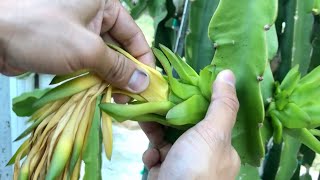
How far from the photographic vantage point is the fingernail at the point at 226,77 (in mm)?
677

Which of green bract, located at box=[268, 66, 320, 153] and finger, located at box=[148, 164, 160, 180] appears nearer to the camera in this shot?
green bract, located at box=[268, 66, 320, 153]

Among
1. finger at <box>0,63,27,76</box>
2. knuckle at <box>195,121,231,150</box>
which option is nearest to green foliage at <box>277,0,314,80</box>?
knuckle at <box>195,121,231,150</box>

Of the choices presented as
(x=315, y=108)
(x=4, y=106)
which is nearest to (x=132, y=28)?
(x=315, y=108)

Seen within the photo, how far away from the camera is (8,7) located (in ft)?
2.16

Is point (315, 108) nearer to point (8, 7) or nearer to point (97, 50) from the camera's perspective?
point (97, 50)

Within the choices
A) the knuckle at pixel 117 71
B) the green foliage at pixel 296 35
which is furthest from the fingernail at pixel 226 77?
the green foliage at pixel 296 35

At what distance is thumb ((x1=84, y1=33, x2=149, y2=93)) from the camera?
665 millimetres

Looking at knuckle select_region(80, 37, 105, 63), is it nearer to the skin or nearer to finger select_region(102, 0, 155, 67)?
the skin

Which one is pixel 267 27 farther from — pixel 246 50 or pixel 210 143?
pixel 210 143

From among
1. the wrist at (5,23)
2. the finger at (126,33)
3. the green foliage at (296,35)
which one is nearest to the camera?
the wrist at (5,23)

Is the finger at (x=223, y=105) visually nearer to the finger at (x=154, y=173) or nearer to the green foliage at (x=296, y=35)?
the finger at (x=154, y=173)

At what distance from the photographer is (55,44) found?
0.66m

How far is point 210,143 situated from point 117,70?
0.14 metres

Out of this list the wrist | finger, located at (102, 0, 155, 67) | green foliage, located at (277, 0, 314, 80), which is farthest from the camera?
green foliage, located at (277, 0, 314, 80)
